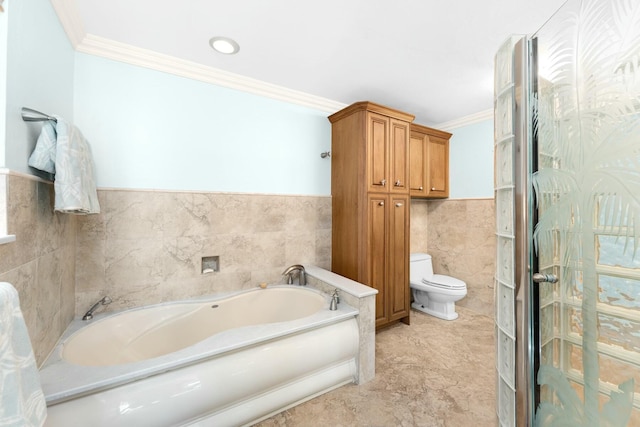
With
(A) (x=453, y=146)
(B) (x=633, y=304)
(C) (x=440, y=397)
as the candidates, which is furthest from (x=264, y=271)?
(A) (x=453, y=146)

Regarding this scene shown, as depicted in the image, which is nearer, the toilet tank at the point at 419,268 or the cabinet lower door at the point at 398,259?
the cabinet lower door at the point at 398,259

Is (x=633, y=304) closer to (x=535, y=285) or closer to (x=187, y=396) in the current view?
(x=535, y=285)

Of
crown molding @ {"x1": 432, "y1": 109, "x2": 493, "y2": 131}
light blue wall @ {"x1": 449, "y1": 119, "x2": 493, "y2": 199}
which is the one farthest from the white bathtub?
crown molding @ {"x1": 432, "y1": 109, "x2": 493, "y2": 131}

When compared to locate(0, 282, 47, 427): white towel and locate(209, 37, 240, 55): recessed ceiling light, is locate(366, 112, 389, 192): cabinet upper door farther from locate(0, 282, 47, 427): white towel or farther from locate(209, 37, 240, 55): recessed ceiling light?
locate(0, 282, 47, 427): white towel

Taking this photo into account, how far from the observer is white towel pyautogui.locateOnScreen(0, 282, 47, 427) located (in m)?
0.56

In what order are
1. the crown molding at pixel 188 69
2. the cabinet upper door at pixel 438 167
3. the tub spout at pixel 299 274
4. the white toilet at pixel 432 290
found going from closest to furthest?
the crown molding at pixel 188 69, the tub spout at pixel 299 274, the white toilet at pixel 432 290, the cabinet upper door at pixel 438 167

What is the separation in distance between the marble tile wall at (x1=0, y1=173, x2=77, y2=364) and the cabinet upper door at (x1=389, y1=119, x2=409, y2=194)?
235 centimetres

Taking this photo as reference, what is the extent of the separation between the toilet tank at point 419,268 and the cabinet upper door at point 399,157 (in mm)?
924

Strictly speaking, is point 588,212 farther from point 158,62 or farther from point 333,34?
point 158,62

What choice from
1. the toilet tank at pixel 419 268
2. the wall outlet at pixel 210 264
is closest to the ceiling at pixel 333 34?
the wall outlet at pixel 210 264

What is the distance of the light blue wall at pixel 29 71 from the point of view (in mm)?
923

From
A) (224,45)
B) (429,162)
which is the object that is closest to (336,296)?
(224,45)

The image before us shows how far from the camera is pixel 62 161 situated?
114cm

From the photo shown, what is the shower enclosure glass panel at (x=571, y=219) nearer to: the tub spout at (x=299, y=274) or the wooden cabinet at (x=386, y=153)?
the wooden cabinet at (x=386, y=153)
